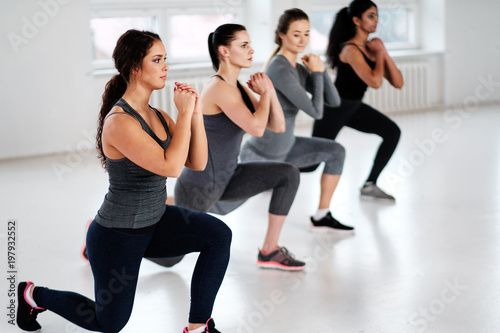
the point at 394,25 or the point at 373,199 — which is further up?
the point at 394,25

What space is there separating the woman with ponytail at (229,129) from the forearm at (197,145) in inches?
23.6

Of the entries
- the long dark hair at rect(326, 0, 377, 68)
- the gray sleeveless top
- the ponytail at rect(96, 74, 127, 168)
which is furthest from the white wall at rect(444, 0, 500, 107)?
the gray sleeveless top

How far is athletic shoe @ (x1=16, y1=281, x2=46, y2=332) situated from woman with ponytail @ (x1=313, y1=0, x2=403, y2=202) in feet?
6.99

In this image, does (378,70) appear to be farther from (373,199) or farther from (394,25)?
(394,25)

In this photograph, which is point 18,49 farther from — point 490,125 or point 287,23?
point 490,125

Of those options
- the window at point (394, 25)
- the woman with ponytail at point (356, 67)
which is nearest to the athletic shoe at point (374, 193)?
the woman with ponytail at point (356, 67)

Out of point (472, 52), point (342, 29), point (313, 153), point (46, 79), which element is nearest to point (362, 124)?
point (342, 29)

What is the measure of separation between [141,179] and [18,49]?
408 cm

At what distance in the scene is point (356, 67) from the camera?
402 cm

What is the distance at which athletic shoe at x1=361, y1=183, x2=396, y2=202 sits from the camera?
428 centimetres

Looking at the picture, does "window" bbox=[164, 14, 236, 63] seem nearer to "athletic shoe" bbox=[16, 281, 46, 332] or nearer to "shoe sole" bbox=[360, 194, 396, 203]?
"shoe sole" bbox=[360, 194, 396, 203]

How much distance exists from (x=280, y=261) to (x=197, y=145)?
1008 mm

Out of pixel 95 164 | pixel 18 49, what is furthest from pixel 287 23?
pixel 18 49

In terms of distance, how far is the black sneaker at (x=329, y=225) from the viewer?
144 inches
